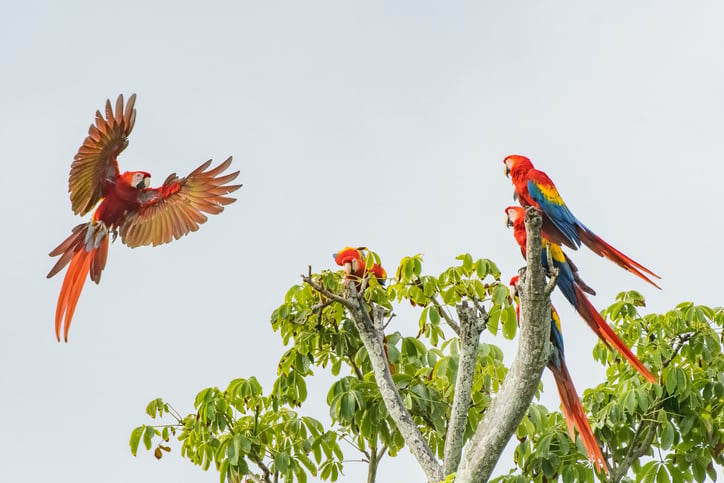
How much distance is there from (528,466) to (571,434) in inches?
14.6

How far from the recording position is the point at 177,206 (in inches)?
239

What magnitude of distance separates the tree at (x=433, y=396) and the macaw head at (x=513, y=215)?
0.47 m

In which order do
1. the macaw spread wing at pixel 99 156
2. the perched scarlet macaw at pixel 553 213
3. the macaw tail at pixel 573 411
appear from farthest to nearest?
the macaw spread wing at pixel 99 156 < the macaw tail at pixel 573 411 < the perched scarlet macaw at pixel 553 213

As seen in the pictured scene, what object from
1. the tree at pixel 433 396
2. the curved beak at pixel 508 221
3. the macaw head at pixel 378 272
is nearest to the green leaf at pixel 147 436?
the tree at pixel 433 396

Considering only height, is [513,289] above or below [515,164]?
below

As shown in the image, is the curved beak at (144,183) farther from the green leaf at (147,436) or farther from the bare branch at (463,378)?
the bare branch at (463,378)

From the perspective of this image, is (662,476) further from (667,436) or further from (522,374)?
(522,374)

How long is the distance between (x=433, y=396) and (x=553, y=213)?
1226mm

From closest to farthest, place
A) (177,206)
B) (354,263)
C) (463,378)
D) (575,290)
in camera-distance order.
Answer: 1. (463,378)
2. (575,290)
3. (354,263)
4. (177,206)

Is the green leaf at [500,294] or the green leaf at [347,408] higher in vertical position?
the green leaf at [500,294]

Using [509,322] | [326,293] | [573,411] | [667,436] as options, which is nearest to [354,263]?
[326,293]

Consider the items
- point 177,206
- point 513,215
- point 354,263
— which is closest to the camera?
point 513,215

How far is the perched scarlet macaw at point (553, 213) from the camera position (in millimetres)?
4935

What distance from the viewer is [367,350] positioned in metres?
5.40
